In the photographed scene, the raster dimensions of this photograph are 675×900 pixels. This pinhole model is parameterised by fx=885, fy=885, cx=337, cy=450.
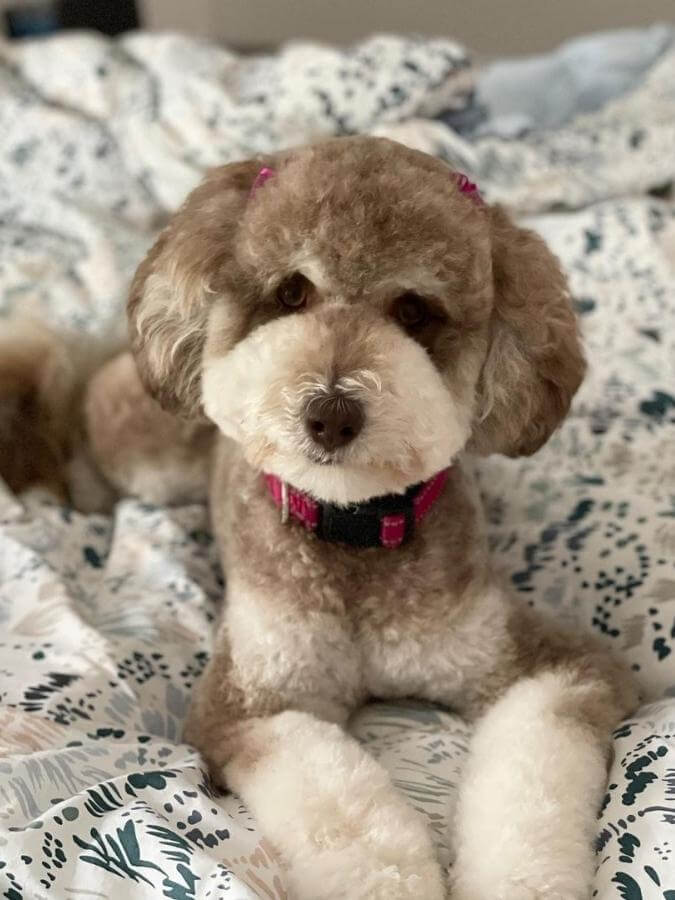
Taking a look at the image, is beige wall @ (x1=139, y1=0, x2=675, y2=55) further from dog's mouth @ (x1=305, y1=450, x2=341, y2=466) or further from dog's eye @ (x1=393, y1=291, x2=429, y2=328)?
dog's mouth @ (x1=305, y1=450, x2=341, y2=466)

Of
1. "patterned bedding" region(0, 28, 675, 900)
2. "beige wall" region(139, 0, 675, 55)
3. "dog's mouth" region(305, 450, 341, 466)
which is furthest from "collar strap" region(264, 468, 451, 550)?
"beige wall" region(139, 0, 675, 55)

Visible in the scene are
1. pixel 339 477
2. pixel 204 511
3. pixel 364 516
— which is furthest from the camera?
pixel 204 511

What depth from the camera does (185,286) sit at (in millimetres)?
967

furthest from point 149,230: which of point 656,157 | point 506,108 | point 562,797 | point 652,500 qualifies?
point 562,797

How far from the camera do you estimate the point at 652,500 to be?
1.35 meters

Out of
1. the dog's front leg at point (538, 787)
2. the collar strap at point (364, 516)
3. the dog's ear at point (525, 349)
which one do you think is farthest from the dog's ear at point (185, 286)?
the dog's front leg at point (538, 787)

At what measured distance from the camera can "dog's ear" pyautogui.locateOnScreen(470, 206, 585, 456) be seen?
95cm

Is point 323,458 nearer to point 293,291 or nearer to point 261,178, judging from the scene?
point 293,291

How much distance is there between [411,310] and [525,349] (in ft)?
0.43

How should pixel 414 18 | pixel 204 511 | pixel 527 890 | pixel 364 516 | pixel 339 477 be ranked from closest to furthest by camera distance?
pixel 527 890
pixel 339 477
pixel 364 516
pixel 204 511
pixel 414 18

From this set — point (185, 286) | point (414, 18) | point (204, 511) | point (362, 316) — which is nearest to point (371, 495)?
point (362, 316)

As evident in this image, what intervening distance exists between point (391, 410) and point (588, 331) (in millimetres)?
1101

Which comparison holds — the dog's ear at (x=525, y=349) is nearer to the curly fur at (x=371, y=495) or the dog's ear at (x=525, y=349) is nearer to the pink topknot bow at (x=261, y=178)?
the curly fur at (x=371, y=495)

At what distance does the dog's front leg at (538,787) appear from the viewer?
79 centimetres
